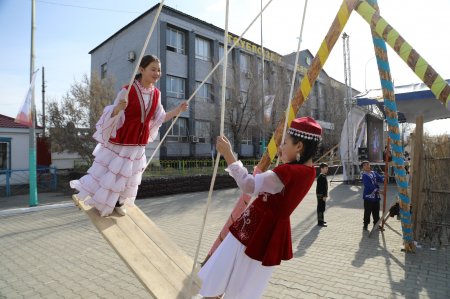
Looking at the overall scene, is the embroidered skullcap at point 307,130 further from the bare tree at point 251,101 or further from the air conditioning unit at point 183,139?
the air conditioning unit at point 183,139

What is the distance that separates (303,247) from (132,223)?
12.1ft

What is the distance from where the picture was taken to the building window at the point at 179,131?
→ 20.7 m

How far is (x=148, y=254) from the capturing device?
2.99 metres

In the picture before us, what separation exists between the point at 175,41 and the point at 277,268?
19272 mm

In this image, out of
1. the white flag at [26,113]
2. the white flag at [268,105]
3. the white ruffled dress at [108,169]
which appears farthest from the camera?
the white flag at [268,105]

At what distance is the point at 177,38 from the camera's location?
841 inches

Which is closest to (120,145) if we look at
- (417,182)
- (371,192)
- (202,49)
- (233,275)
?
(233,275)

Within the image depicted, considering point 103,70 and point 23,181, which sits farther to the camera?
point 103,70

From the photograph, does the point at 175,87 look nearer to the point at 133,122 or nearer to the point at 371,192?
the point at 371,192

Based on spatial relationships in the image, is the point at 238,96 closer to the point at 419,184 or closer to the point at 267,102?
the point at 267,102

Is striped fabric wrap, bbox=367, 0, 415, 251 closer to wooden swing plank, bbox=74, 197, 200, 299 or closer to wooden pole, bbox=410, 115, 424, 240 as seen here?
wooden pole, bbox=410, 115, 424, 240

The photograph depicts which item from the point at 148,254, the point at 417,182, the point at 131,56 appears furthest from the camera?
the point at 131,56

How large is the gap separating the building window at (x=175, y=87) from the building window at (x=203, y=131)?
226 cm

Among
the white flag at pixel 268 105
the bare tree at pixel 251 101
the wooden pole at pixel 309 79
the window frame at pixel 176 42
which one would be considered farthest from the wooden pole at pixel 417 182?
the window frame at pixel 176 42
